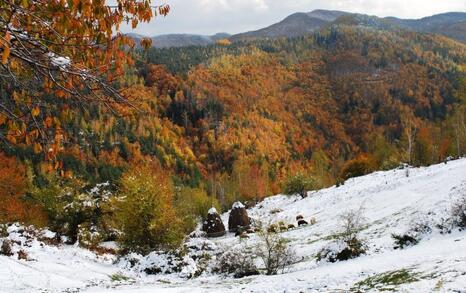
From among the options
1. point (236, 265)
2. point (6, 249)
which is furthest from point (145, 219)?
point (236, 265)

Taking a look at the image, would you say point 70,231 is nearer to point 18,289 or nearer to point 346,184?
point 18,289

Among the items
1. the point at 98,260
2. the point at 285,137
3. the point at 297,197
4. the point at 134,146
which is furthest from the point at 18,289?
the point at 285,137

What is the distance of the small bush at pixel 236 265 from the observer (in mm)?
17938

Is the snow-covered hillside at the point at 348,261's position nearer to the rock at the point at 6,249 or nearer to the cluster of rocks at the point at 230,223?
the rock at the point at 6,249

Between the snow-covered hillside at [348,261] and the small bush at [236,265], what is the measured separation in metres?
0.75

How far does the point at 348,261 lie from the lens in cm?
1530

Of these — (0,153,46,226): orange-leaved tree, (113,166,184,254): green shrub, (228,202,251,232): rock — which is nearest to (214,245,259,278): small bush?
(113,166,184,254): green shrub

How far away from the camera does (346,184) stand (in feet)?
147

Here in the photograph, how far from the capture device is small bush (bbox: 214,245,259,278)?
1794 cm

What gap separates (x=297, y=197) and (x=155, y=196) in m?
30.3

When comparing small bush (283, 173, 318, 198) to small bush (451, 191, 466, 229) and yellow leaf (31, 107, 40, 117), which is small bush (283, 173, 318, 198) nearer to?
small bush (451, 191, 466, 229)

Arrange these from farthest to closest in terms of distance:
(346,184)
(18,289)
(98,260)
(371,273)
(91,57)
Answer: (346,184) → (98,260) → (18,289) → (371,273) → (91,57)

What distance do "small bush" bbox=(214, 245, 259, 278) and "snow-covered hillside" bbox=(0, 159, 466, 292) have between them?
747mm

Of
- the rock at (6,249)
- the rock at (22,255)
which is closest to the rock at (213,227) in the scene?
the rock at (22,255)
